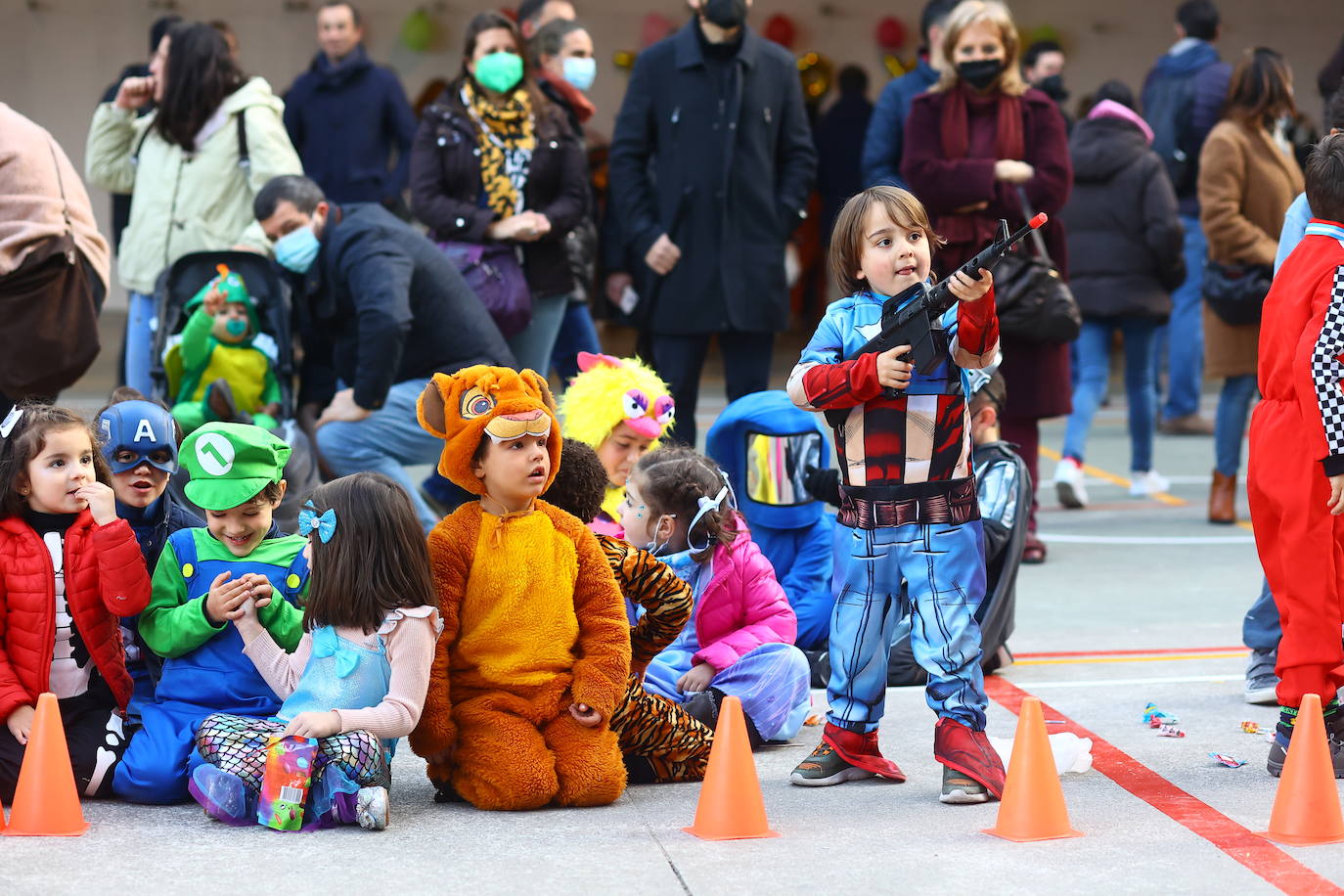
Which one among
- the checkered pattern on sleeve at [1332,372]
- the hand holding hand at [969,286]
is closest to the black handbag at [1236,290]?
the checkered pattern on sleeve at [1332,372]

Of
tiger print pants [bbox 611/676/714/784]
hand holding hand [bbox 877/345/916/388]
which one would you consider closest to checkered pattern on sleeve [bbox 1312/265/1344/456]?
hand holding hand [bbox 877/345/916/388]

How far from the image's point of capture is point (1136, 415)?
948cm

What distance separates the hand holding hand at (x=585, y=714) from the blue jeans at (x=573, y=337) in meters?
4.30

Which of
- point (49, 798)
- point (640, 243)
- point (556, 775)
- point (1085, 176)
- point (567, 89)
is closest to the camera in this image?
point (49, 798)

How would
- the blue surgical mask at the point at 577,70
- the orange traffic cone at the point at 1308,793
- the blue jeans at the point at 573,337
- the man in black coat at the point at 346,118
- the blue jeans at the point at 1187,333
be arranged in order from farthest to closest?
the blue jeans at the point at 1187,333 → the man in black coat at the point at 346,118 → the blue jeans at the point at 573,337 → the blue surgical mask at the point at 577,70 → the orange traffic cone at the point at 1308,793

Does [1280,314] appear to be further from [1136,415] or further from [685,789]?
[1136,415]

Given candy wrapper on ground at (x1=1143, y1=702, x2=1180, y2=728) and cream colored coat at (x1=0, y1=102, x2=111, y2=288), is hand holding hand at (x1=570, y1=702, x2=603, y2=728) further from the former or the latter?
cream colored coat at (x1=0, y1=102, x2=111, y2=288)

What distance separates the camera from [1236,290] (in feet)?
27.4

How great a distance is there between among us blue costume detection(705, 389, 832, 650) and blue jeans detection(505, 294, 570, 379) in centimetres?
214

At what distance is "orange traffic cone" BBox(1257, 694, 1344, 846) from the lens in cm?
399

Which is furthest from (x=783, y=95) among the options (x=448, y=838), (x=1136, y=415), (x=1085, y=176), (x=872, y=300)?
(x=448, y=838)

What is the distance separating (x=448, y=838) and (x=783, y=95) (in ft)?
15.1

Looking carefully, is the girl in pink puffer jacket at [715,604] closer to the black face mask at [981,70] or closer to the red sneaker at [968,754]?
Answer: the red sneaker at [968,754]

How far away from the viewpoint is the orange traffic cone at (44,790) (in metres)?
4.12
